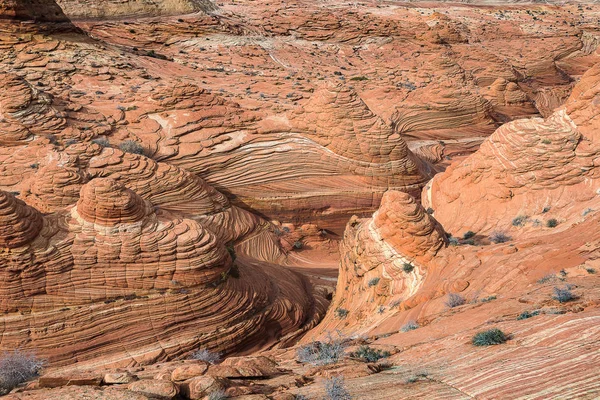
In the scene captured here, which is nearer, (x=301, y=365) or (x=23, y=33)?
(x=301, y=365)

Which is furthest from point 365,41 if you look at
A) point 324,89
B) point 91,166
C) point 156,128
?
point 91,166

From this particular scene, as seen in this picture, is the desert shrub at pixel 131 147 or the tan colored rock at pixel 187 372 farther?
the desert shrub at pixel 131 147

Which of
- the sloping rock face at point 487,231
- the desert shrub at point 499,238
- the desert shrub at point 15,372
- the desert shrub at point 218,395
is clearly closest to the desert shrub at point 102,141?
the sloping rock face at point 487,231

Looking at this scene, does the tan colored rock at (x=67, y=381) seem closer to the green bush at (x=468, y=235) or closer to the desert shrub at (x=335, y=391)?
the desert shrub at (x=335, y=391)

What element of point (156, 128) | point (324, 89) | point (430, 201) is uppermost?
point (324, 89)

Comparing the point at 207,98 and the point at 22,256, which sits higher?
the point at 207,98

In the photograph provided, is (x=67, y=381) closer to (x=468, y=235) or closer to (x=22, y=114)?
(x=468, y=235)

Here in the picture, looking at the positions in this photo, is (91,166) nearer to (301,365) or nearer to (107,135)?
(107,135)
